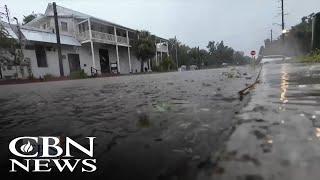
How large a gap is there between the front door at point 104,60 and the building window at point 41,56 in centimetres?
1011

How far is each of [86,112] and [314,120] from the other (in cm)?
337

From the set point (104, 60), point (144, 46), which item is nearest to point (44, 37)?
point (104, 60)

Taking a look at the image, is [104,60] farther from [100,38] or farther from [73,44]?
[73,44]

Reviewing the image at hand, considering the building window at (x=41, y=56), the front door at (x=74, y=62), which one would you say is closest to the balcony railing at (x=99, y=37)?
the front door at (x=74, y=62)

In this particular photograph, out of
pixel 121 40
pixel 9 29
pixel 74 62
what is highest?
pixel 9 29

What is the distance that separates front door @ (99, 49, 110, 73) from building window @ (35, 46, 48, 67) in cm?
1011

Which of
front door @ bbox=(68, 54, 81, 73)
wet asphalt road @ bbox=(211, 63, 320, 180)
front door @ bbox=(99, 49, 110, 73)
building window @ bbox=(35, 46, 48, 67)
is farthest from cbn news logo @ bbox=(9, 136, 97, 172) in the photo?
front door @ bbox=(99, 49, 110, 73)

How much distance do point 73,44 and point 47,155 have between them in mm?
33867

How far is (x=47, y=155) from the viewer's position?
10.1 ft

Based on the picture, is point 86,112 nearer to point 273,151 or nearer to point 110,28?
point 273,151

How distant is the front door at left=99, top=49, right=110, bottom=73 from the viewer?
42500 millimetres

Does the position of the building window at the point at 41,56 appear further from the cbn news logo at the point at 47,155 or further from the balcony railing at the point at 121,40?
the cbn news logo at the point at 47,155

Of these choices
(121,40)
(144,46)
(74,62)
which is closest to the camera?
(74,62)

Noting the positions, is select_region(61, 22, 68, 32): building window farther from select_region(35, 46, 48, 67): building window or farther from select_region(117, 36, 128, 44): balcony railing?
select_region(117, 36, 128, 44): balcony railing
